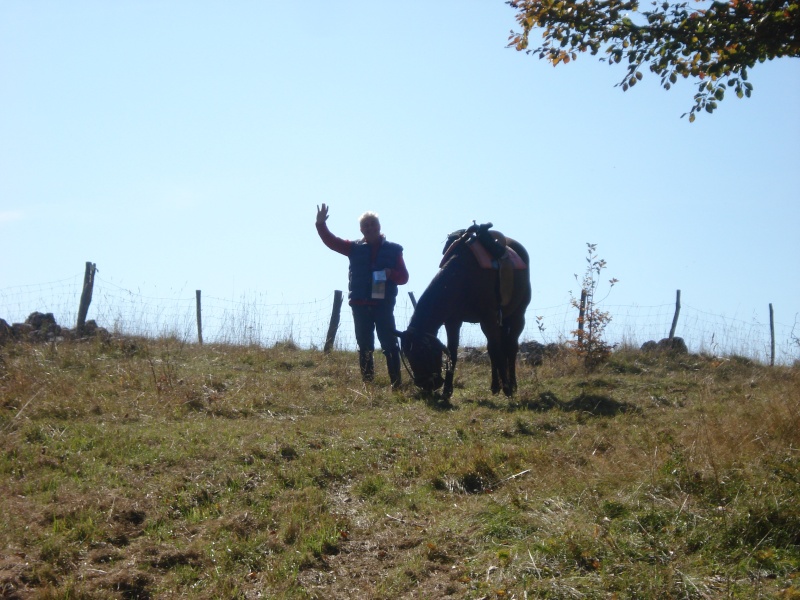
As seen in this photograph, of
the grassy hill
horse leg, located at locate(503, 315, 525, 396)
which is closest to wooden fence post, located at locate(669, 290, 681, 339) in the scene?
horse leg, located at locate(503, 315, 525, 396)

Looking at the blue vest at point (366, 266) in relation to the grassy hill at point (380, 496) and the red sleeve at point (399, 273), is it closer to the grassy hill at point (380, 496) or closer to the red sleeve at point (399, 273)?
the red sleeve at point (399, 273)

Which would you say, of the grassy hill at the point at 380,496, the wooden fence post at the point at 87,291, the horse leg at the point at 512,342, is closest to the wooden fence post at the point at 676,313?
the horse leg at the point at 512,342

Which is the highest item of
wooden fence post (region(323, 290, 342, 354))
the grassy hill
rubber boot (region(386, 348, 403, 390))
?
wooden fence post (region(323, 290, 342, 354))

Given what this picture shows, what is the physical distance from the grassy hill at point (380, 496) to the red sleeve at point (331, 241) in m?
2.08

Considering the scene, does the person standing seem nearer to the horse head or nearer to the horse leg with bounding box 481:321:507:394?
the horse head

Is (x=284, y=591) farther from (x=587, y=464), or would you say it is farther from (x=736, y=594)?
(x=587, y=464)

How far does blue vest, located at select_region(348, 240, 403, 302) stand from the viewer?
9.89 metres

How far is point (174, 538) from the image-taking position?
4824 millimetres

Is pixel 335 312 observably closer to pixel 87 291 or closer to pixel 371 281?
pixel 87 291

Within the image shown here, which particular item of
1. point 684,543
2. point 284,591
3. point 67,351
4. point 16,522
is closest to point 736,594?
point 684,543

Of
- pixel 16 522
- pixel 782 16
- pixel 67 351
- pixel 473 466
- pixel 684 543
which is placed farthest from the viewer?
pixel 67 351

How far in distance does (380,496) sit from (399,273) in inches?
184

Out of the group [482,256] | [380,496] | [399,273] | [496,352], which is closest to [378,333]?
[399,273]

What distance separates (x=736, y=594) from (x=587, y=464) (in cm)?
224
